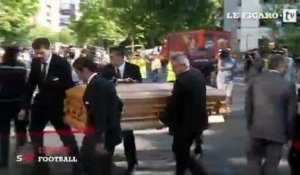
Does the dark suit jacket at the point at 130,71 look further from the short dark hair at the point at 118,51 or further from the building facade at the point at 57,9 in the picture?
the building facade at the point at 57,9

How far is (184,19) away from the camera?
16.1ft

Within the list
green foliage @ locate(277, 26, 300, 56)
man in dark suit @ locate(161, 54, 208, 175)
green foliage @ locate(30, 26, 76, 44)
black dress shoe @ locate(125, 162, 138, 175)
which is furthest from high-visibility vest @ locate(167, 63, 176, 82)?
green foliage @ locate(277, 26, 300, 56)

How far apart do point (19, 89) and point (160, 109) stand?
150 centimetres

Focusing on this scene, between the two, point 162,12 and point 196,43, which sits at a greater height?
point 162,12

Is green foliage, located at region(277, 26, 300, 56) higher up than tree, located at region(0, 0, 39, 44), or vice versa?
tree, located at region(0, 0, 39, 44)

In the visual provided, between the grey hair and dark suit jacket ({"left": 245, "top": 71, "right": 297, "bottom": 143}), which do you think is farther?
the grey hair

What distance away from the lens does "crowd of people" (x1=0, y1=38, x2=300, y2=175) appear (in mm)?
6125

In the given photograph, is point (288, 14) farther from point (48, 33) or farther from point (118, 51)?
point (48, 33)

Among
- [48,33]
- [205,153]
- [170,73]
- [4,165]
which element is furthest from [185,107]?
[170,73]

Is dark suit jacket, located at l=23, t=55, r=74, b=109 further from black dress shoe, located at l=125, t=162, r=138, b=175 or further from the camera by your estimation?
the camera

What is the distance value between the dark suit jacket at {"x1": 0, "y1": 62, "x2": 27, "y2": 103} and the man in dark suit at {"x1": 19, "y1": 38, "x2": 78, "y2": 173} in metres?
0.45

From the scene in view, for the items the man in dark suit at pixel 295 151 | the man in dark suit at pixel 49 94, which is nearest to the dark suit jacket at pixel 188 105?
the man in dark suit at pixel 295 151

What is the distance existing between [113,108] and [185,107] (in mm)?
909

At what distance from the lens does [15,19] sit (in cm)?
A: 594
